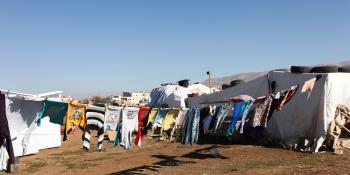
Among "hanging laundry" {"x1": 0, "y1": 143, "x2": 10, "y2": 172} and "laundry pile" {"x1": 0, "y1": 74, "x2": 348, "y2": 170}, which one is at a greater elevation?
"laundry pile" {"x1": 0, "y1": 74, "x2": 348, "y2": 170}

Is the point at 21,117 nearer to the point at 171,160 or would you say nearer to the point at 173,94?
the point at 171,160

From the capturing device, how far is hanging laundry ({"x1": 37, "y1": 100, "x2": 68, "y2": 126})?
1329 cm

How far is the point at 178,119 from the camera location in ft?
66.7

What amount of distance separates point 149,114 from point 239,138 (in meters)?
7.53

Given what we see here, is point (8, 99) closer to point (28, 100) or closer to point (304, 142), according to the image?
Result: point (28, 100)

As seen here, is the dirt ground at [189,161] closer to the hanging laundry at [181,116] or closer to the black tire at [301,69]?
the hanging laundry at [181,116]

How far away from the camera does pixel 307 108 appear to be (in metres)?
19.4

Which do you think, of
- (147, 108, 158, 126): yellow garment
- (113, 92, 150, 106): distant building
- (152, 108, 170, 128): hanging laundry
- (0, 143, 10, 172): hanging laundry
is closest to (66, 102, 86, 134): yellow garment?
(0, 143, 10, 172): hanging laundry

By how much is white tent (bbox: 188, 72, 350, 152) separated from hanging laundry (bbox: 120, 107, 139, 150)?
7491 millimetres

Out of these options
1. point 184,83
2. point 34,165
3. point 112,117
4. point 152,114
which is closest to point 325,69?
point 152,114

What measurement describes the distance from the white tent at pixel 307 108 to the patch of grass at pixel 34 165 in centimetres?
1025

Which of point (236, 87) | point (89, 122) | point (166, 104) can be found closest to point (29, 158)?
point (89, 122)

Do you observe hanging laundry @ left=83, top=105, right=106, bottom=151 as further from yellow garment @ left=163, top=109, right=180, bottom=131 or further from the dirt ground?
yellow garment @ left=163, top=109, right=180, bottom=131

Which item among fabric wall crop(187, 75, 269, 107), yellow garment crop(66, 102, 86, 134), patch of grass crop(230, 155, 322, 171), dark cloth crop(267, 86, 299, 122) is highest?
fabric wall crop(187, 75, 269, 107)
